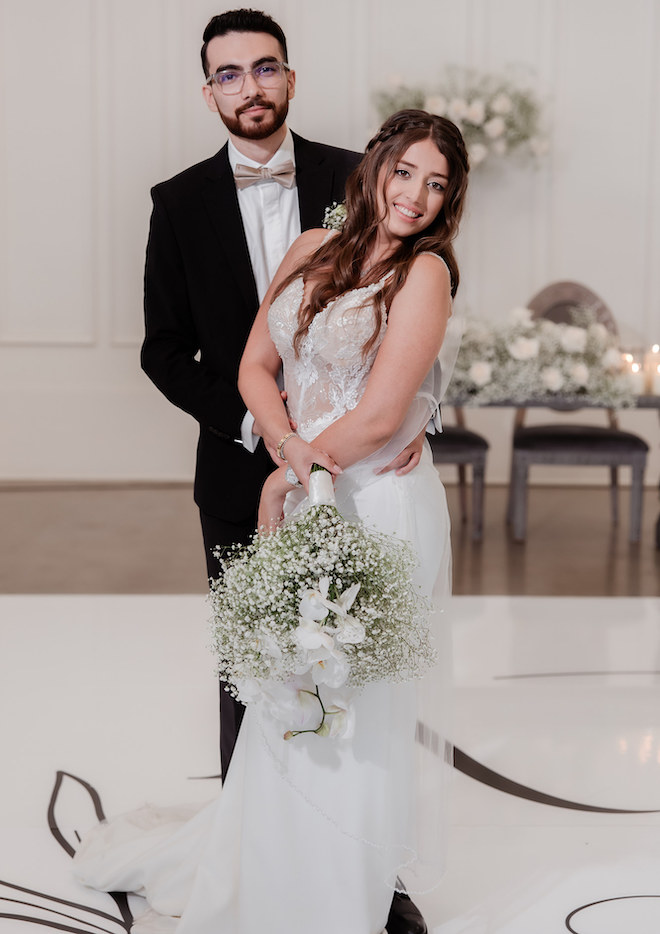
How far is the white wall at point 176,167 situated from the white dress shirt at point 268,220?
539cm

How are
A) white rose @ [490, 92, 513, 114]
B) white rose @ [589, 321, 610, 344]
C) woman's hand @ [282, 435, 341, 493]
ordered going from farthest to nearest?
white rose @ [490, 92, 513, 114]
white rose @ [589, 321, 610, 344]
woman's hand @ [282, 435, 341, 493]

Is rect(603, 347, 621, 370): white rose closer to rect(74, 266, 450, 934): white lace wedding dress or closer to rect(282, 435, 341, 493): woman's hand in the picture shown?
rect(74, 266, 450, 934): white lace wedding dress

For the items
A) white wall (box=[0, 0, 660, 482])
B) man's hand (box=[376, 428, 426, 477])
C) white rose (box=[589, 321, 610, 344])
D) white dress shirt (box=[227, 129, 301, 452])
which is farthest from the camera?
white wall (box=[0, 0, 660, 482])

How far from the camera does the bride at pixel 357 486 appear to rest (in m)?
2.04

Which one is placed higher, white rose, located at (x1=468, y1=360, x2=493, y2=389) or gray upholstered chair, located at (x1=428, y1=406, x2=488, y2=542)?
white rose, located at (x1=468, y1=360, x2=493, y2=389)

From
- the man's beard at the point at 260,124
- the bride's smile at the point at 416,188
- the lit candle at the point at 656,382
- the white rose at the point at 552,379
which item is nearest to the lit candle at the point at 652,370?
the lit candle at the point at 656,382

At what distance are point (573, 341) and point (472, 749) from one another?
311 cm

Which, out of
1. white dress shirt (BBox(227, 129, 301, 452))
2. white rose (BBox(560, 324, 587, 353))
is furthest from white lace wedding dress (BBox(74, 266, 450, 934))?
white rose (BBox(560, 324, 587, 353))

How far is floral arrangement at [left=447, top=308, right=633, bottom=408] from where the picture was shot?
18.8 feet

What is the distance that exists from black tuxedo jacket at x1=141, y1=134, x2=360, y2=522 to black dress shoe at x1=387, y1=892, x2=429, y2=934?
38.9 inches

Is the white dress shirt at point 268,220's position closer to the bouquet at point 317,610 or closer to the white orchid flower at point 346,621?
the bouquet at point 317,610

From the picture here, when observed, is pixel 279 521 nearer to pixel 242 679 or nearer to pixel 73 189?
pixel 242 679

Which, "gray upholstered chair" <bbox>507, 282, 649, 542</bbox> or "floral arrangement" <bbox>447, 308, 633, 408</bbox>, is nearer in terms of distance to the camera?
"floral arrangement" <bbox>447, 308, 633, 408</bbox>

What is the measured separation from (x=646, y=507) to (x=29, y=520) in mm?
4357
